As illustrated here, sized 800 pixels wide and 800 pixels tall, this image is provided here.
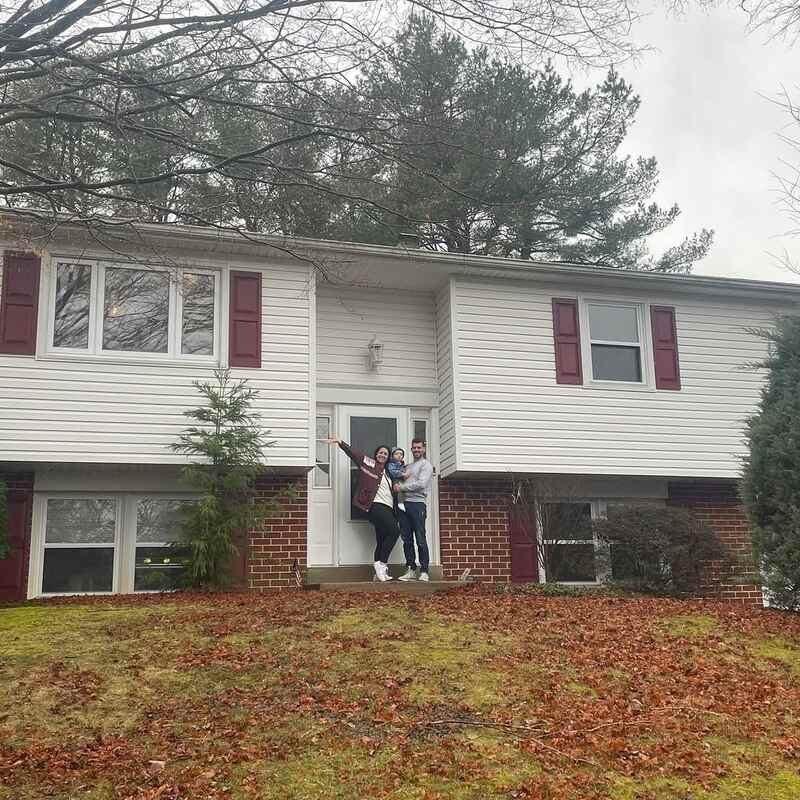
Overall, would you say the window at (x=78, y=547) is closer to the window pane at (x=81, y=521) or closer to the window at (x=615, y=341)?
the window pane at (x=81, y=521)

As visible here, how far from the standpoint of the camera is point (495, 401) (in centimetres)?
1279

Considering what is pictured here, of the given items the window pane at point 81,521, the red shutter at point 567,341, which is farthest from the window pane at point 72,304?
the red shutter at point 567,341

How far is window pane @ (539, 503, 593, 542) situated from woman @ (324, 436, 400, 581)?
1.95m

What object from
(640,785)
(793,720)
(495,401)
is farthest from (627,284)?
(640,785)

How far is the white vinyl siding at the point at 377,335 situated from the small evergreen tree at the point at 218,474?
1.88 metres

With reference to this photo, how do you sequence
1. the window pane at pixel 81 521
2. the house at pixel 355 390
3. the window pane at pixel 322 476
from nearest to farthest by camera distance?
the house at pixel 355 390, the window pane at pixel 81 521, the window pane at pixel 322 476

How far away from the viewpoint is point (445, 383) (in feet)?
43.0

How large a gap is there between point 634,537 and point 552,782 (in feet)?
23.3

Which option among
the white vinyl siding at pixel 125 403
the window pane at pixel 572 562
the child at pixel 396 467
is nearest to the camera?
the white vinyl siding at pixel 125 403

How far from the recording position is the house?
1122cm

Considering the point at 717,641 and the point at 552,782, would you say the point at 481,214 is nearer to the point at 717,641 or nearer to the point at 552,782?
the point at 717,641

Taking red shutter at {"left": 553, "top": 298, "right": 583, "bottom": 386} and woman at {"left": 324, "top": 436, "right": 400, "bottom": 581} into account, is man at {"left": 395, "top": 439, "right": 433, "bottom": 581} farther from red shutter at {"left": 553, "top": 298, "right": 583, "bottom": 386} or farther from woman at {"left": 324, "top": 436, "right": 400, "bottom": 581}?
red shutter at {"left": 553, "top": 298, "right": 583, "bottom": 386}

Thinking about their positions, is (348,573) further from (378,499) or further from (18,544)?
(18,544)

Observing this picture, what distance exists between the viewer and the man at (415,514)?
11516 millimetres
